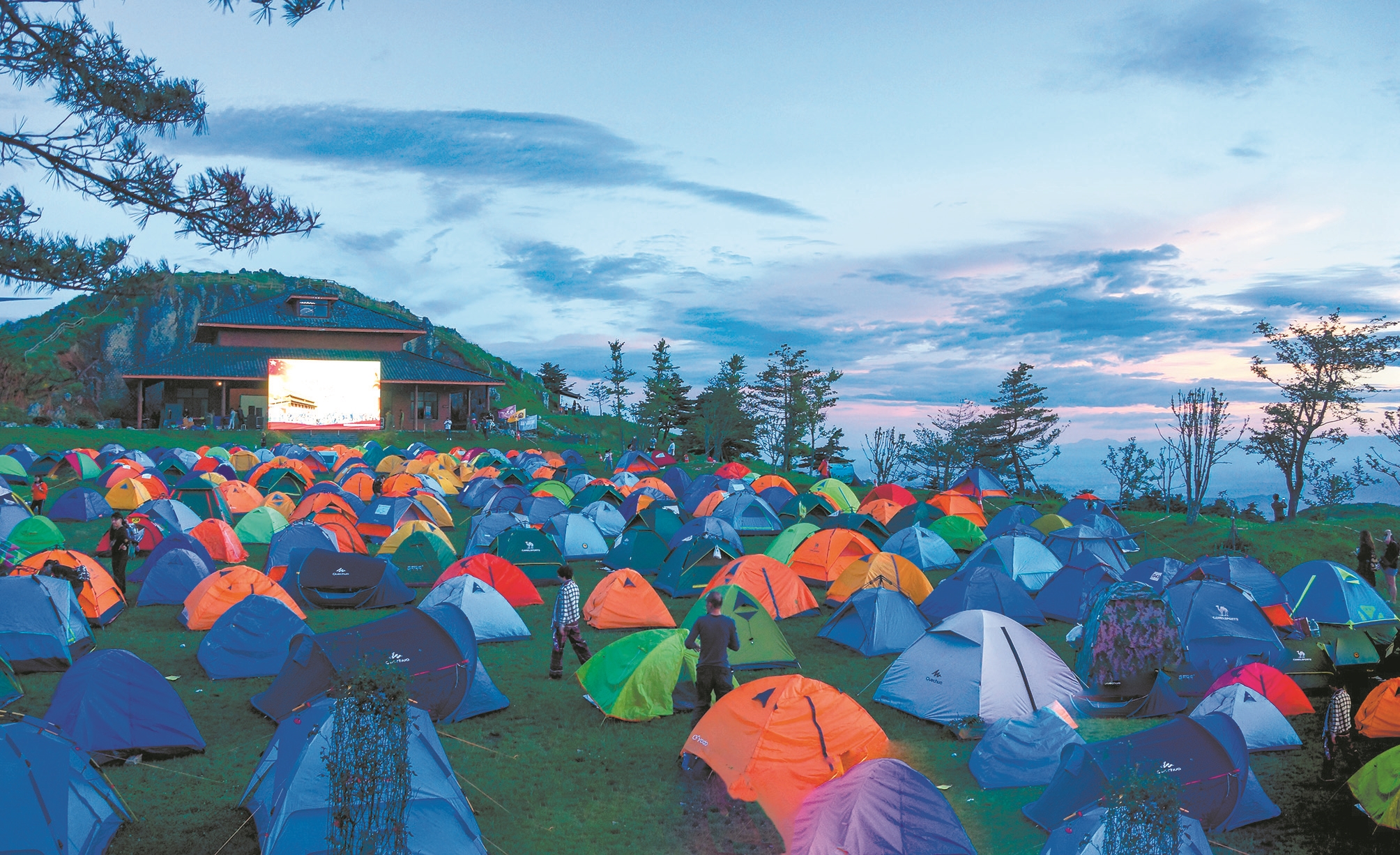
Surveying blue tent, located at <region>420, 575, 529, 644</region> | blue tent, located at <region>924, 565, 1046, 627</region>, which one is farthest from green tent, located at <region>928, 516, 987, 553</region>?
blue tent, located at <region>420, 575, 529, 644</region>

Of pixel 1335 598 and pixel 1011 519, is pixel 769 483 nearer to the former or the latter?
pixel 1011 519

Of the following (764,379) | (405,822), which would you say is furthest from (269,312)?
(405,822)

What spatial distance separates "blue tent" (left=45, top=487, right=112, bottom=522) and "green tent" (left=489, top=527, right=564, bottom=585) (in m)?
14.2

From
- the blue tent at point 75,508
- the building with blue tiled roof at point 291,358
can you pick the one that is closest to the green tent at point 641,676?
the blue tent at point 75,508

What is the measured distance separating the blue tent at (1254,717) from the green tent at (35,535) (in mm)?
20333

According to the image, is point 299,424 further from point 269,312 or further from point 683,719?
point 683,719

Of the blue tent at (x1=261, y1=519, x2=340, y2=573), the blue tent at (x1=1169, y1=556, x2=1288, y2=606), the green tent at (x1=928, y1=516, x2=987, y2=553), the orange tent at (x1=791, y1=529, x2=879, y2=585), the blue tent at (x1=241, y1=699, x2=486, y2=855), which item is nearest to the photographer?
the blue tent at (x1=241, y1=699, x2=486, y2=855)

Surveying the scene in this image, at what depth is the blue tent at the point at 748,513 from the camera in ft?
82.2

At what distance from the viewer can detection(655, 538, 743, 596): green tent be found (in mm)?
16375

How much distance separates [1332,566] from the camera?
15.3 meters

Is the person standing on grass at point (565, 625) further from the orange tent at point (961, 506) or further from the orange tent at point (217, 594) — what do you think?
the orange tent at point (961, 506)

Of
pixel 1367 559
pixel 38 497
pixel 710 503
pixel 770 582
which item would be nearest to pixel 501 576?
pixel 770 582

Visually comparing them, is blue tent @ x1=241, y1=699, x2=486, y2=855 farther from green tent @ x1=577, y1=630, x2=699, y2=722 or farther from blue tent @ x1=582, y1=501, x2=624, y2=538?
blue tent @ x1=582, y1=501, x2=624, y2=538

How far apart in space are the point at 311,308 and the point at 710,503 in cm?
3801
